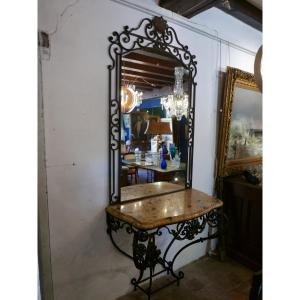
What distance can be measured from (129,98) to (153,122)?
288 millimetres

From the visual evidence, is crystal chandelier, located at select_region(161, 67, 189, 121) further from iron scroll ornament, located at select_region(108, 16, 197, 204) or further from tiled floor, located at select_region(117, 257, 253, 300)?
tiled floor, located at select_region(117, 257, 253, 300)

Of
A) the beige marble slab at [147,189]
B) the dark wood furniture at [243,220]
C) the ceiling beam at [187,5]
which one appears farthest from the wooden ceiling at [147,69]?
the dark wood furniture at [243,220]

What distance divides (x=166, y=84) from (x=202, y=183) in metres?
1.00

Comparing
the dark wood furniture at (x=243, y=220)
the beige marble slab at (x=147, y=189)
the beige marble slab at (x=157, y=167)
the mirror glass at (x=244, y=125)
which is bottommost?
the dark wood furniture at (x=243, y=220)

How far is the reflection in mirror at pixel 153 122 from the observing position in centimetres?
171

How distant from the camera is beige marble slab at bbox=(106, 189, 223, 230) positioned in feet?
4.76

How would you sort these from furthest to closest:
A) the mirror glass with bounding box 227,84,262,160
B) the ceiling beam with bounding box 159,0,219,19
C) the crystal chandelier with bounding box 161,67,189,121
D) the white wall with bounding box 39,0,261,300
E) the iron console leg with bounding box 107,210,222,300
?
the mirror glass with bounding box 227,84,262,160
the crystal chandelier with bounding box 161,67,189,121
the ceiling beam with bounding box 159,0,219,19
the iron console leg with bounding box 107,210,222,300
the white wall with bounding box 39,0,261,300

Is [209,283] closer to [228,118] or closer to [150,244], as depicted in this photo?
[150,244]

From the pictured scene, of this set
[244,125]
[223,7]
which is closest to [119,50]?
[223,7]

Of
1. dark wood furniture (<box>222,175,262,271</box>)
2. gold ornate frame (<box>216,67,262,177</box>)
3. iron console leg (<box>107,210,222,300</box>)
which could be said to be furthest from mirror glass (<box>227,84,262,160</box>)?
iron console leg (<box>107,210,222,300</box>)

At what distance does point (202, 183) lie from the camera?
91.0 inches

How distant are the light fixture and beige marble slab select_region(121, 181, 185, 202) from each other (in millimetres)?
569

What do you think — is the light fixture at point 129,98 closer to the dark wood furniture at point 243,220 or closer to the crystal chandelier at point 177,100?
the crystal chandelier at point 177,100

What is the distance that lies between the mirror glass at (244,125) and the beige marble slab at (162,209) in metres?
0.84
